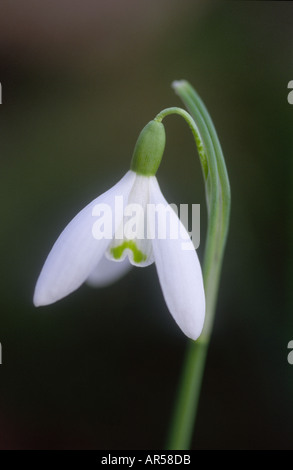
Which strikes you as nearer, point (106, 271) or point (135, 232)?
point (135, 232)

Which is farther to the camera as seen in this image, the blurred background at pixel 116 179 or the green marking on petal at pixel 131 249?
the blurred background at pixel 116 179

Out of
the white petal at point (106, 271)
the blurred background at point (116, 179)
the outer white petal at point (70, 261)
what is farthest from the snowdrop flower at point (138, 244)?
the blurred background at point (116, 179)

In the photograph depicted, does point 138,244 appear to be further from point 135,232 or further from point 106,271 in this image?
point 106,271

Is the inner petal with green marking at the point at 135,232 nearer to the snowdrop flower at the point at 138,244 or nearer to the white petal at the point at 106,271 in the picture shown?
the snowdrop flower at the point at 138,244

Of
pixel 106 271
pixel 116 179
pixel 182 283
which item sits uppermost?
pixel 116 179

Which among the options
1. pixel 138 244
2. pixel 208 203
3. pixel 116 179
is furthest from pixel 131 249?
pixel 116 179

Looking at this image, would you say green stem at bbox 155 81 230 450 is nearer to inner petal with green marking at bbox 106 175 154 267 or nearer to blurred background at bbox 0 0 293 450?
inner petal with green marking at bbox 106 175 154 267
